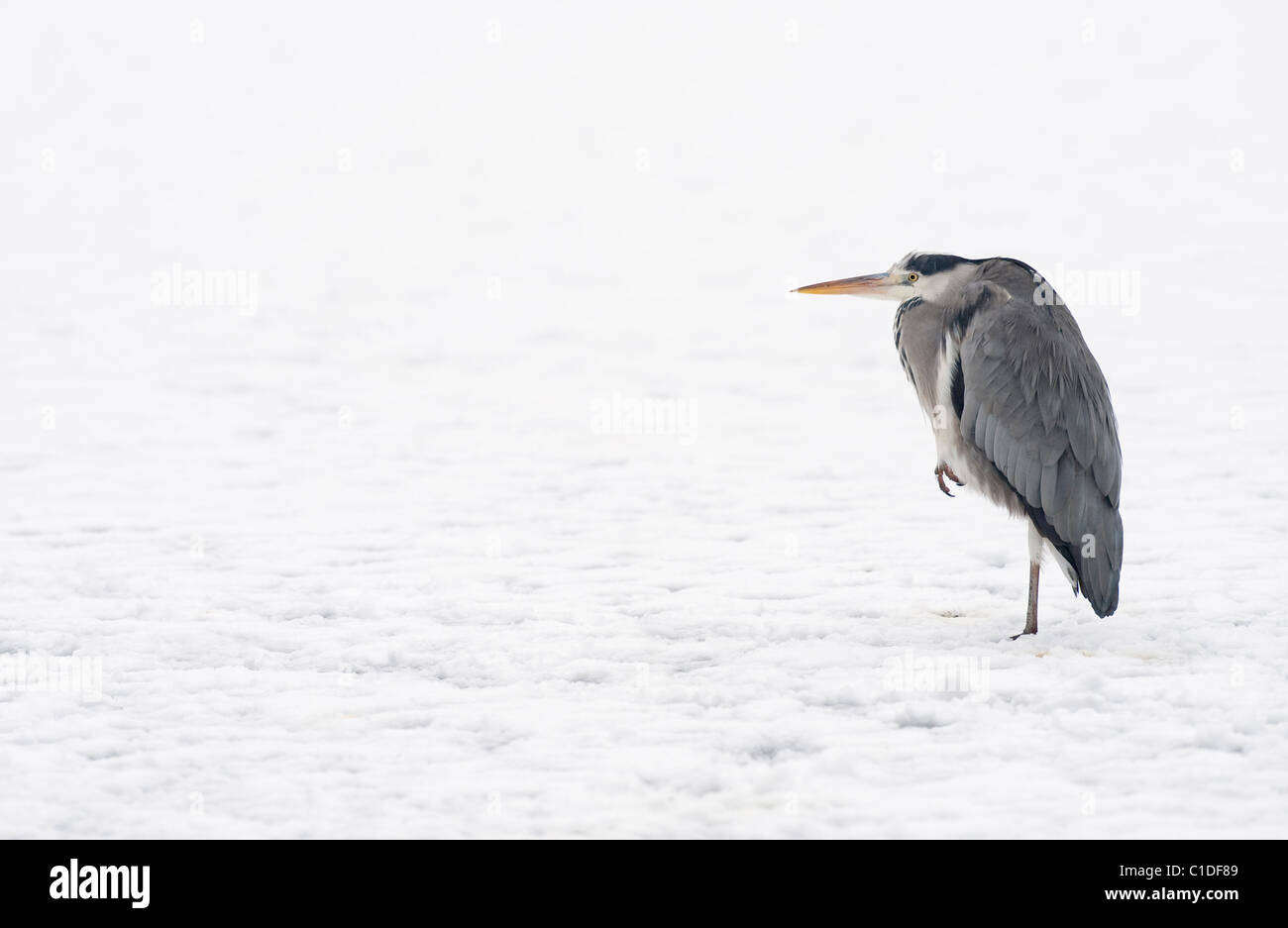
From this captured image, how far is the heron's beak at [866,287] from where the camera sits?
6.52 m

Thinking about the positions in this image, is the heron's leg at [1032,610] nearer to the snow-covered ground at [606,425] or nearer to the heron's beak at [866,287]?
the snow-covered ground at [606,425]

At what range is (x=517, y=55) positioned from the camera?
2339cm

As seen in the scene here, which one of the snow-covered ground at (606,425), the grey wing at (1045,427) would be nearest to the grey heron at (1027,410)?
the grey wing at (1045,427)

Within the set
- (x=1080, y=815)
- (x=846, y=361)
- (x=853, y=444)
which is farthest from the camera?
(x=846, y=361)

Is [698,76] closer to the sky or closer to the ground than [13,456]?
closer to the sky

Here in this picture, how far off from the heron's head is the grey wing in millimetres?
263

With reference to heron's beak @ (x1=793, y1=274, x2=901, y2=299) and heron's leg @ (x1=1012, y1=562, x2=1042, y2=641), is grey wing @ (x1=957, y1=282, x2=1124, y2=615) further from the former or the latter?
heron's beak @ (x1=793, y1=274, x2=901, y2=299)

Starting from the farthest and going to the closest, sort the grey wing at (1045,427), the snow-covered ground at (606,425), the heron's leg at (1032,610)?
the heron's leg at (1032,610) → the grey wing at (1045,427) → the snow-covered ground at (606,425)

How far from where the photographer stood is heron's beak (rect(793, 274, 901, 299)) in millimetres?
6523

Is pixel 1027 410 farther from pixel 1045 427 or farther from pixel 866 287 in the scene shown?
pixel 866 287

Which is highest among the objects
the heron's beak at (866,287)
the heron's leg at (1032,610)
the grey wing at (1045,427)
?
the heron's beak at (866,287)
